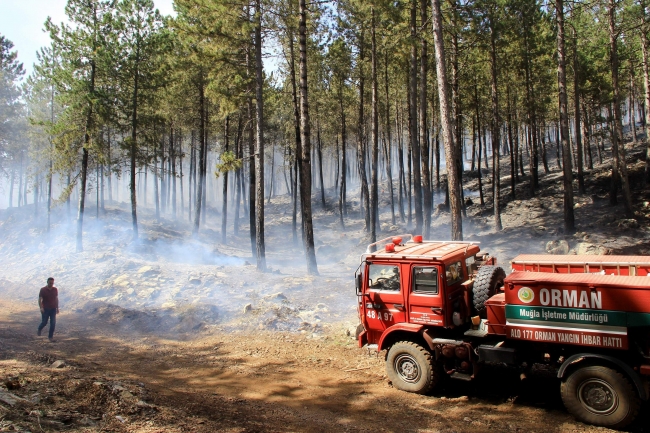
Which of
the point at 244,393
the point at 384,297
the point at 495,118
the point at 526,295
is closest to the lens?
the point at 526,295

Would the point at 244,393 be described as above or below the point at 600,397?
below

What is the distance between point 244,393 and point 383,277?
3477 millimetres

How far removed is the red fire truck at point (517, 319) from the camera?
5723 millimetres

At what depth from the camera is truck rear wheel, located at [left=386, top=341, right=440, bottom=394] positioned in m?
7.30

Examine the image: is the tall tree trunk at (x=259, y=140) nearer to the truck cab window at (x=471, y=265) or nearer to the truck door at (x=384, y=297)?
the truck door at (x=384, y=297)

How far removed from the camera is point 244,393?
7.73 metres

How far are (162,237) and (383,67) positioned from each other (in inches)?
743

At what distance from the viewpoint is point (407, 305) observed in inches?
299

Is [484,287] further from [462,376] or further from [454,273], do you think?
[462,376]

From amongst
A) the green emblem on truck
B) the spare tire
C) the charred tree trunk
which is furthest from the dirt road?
the charred tree trunk

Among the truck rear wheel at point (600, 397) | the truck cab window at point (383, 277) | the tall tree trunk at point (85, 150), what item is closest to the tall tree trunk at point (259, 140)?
the tall tree trunk at point (85, 150)

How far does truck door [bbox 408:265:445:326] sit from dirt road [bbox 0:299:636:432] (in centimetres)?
143

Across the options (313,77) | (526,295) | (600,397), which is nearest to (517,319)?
(526,295)

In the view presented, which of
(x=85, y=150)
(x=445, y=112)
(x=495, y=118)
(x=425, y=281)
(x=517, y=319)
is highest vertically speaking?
(x=495, y=118)
